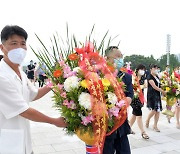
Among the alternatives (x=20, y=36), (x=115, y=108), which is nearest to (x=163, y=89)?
(x=115, y=108)

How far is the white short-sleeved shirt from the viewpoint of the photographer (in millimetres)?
1806

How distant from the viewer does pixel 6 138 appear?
1841mm

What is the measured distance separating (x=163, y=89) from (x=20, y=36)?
14.5 feet


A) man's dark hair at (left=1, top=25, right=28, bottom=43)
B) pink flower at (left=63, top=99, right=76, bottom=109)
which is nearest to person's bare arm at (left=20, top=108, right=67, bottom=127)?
pink flower at (left=63, top=99, right=76, bottom=109)

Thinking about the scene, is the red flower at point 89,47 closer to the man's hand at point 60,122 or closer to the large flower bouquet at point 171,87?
the man's hand at point 60,122

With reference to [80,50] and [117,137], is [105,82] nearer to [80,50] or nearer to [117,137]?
[80,50]

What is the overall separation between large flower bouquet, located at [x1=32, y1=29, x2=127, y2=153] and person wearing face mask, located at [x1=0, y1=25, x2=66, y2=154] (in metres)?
0.16

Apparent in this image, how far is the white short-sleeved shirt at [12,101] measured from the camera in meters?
1.81

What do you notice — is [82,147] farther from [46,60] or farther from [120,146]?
[46,60]

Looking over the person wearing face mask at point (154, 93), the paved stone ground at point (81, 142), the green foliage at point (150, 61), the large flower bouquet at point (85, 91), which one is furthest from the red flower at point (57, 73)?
the person wearing face mask at point (154, 93)

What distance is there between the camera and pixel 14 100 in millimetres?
1806

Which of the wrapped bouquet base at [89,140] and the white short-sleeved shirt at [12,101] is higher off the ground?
the white short-sleeved shirt at [12,101]

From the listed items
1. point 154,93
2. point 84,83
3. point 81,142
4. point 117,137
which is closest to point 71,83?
point 84,83

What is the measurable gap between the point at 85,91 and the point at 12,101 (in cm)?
53
